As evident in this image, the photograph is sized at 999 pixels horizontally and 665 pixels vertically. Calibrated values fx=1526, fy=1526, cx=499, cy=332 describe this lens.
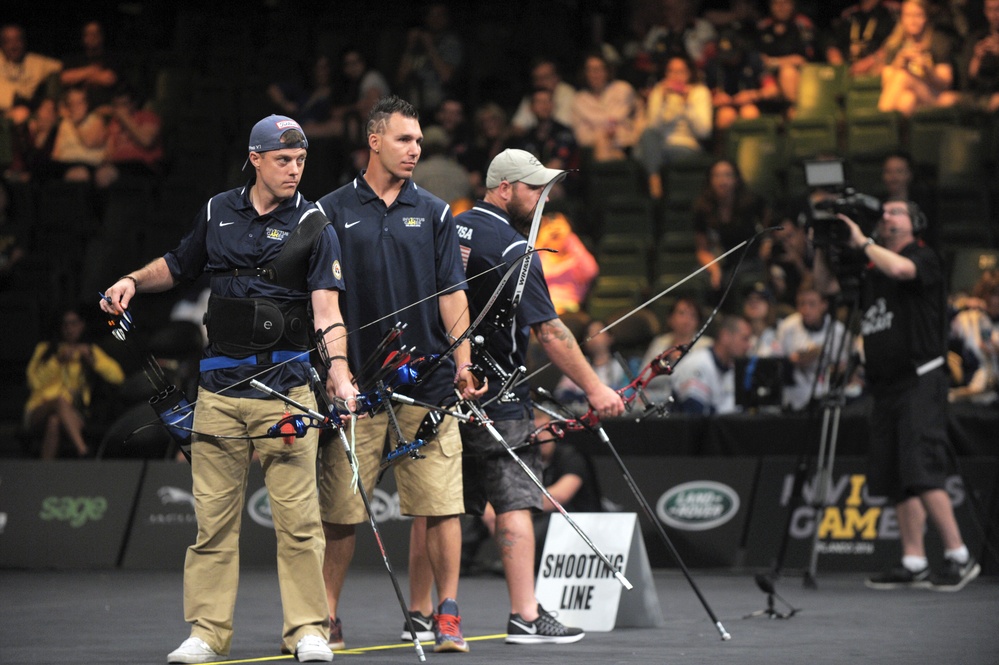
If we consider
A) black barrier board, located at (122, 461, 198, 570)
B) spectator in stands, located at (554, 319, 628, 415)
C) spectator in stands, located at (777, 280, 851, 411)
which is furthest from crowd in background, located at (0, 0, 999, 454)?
black barrier board, located at (122, 461, 198, 570)

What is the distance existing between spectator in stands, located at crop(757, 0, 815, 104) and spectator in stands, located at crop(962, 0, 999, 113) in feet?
5.54

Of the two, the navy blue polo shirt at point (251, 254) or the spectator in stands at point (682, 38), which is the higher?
the spectator in stands at point (682, 38)

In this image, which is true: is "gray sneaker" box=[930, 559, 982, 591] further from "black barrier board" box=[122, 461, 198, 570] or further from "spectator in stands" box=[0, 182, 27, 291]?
"spectator in stands" box=[0, 182, 27, 291]

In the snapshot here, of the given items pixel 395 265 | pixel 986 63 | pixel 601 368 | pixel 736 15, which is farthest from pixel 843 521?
pixel 736 15

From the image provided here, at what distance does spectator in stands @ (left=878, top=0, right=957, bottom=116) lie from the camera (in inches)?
586

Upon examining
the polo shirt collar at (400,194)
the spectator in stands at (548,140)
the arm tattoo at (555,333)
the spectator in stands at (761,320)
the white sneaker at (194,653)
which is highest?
the spectator in stands at (548,140)

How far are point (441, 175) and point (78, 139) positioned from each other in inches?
193

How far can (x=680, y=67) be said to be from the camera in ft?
50.1

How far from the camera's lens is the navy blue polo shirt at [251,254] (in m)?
5.96

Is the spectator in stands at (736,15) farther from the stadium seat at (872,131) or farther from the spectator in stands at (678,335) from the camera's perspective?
the spectator in stands at (678,335)

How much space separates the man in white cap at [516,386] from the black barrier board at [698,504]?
371 cm

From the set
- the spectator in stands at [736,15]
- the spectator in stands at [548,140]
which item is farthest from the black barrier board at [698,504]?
the spectator in stands at [736,15]

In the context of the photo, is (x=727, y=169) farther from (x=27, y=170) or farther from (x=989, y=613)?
(x=27, y=170)

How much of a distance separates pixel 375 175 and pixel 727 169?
7.86 m
